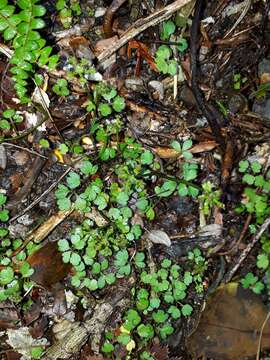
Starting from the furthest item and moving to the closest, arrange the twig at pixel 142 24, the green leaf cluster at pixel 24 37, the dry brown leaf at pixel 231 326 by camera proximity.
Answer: the dry brown leaf at pixel 231 326 < the twig at pixel 142 24 < the green leaf cluster at pixel 24 37

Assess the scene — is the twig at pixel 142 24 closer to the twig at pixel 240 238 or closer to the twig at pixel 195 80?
the twig at pixel 195 80

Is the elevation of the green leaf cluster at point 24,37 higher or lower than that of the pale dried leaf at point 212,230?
higher

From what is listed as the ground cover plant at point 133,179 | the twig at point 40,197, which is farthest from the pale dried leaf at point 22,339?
the twig at point 40,197

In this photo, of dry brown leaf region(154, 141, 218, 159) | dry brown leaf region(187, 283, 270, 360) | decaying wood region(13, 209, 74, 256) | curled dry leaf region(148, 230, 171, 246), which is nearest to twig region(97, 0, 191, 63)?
dry brown leaf region(154, 141, 218, 159)

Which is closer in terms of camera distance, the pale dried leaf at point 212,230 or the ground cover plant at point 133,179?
the ground cover plant at point 133,179

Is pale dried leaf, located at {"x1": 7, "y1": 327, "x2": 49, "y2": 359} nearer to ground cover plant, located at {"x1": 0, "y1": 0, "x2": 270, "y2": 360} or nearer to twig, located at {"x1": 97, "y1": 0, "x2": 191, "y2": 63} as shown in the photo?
ground cover plant, located at {"x1": 0, "y1": 0, "x2": 270, "y2": 360}

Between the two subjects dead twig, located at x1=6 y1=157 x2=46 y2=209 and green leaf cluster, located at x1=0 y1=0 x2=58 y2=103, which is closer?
green leaf cluster, located at x1=0 y1=0 x2=58 y2=103
